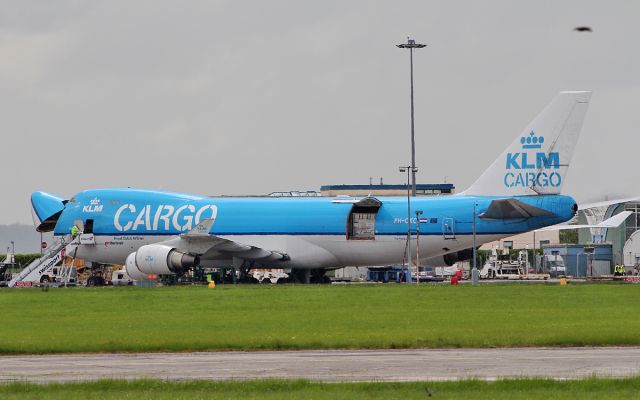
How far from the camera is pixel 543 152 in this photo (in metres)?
72.2

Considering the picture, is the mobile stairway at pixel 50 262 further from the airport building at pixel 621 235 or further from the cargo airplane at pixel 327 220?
the airport building at pixel 621 235

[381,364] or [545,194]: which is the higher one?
[545,194]

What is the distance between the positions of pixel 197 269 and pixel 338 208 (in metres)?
12.2

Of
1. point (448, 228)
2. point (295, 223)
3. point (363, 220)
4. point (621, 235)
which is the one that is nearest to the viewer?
point (448, 228)

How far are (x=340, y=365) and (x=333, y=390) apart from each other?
482cm

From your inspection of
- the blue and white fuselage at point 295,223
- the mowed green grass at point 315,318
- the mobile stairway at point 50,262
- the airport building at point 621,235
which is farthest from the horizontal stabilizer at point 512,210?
the airport building at point 621,235

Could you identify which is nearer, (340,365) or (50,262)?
(340,365)

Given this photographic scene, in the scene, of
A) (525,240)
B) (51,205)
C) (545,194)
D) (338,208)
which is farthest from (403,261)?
(525,240)

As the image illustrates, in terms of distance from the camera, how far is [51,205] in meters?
85.8

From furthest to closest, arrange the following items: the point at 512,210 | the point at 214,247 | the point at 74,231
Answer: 1. the point at 74,231
2. the point at 214,247
3. the point at 512,210

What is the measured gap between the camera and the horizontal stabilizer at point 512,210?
7050 cm

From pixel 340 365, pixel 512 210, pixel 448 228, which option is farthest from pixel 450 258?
pixel 340 365

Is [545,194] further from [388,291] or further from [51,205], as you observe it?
[51,205]

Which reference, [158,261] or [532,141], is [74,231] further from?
[532,141]
